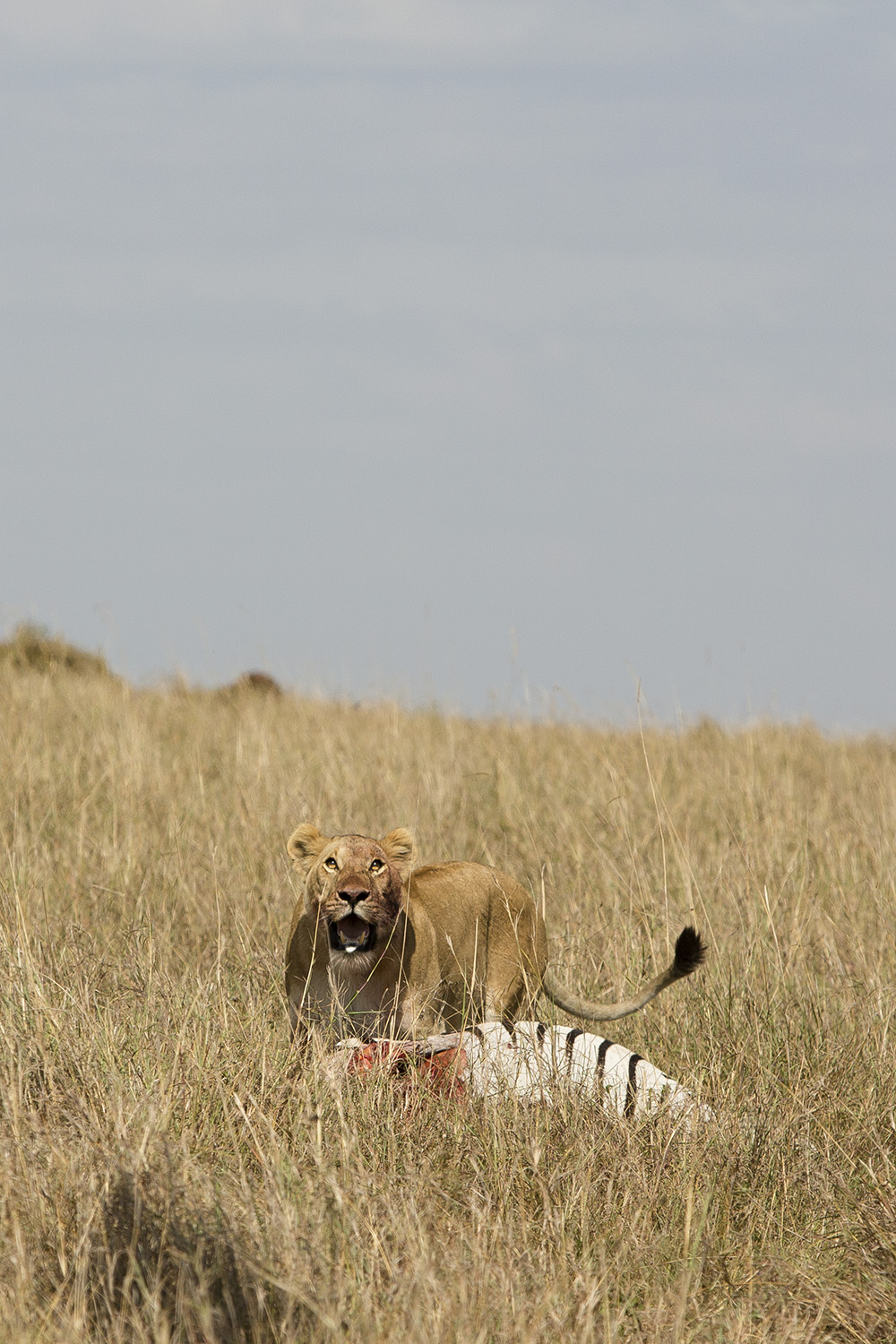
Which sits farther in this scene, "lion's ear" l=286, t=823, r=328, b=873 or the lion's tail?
"lion's ear" l=286, t=823, r=328, b=873

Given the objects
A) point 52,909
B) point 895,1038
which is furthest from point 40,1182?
point 895,1038

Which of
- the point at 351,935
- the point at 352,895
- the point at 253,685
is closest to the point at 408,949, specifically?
the point at 351,935

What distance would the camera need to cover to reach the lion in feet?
14.5

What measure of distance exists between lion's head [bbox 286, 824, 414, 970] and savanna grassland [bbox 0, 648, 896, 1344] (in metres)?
0.35

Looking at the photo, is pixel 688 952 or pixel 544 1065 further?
pixel 688 952

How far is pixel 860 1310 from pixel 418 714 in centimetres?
862

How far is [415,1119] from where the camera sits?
383 centimetres

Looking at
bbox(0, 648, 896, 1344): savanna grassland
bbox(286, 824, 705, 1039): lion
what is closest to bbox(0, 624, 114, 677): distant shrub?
bbox(0, 648, 896, 1344): savanna grassland

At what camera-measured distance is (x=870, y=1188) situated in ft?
12.5

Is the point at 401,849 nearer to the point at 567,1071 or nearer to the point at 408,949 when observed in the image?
the point at 408,949

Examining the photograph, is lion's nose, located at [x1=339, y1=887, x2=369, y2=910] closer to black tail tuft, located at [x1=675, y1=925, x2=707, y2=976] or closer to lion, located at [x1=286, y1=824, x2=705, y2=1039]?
lion, located at [x1=286, y1=824, x2=705, y2=1039]

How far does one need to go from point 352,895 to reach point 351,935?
159 mm

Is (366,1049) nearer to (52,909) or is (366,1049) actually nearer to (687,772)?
(52,909)

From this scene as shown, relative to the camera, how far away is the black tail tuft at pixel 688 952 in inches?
170
